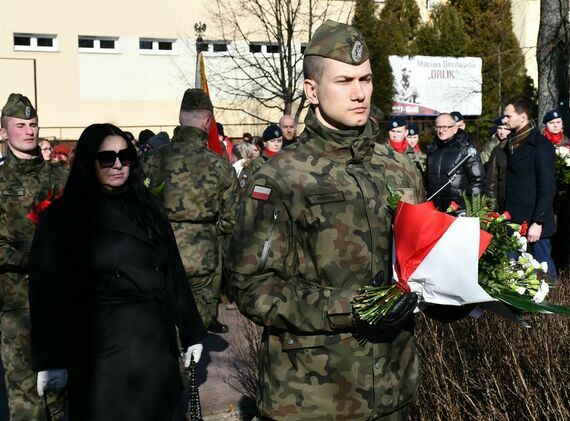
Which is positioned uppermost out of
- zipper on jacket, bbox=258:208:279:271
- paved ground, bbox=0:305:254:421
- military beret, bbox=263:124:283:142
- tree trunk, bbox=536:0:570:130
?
tree trunk, bbox=536:0:570:130

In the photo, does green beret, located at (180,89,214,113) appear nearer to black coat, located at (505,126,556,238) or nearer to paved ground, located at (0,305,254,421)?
paved ground, located at (0,305,254,421)

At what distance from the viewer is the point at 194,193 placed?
256 inches

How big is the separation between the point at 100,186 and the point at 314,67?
1.53m

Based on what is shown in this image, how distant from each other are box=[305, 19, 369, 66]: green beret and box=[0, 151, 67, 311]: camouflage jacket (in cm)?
305

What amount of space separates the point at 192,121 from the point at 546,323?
124 inches

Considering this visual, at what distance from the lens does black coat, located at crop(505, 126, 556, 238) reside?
30.0ft

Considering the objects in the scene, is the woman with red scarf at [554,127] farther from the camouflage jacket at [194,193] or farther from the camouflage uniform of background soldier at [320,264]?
the camouflage uniform of background soldier at [320,264]

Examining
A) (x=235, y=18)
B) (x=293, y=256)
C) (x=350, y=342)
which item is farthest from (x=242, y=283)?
(x=235, y=18)

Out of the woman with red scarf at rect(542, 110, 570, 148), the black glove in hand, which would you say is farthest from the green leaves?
the woman with red scarf at rect(542, 110, 570, 148)

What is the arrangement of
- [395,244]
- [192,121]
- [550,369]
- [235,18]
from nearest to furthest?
1. [395,244]
2. [550,369]
3. [192,121]
4. [235,18]

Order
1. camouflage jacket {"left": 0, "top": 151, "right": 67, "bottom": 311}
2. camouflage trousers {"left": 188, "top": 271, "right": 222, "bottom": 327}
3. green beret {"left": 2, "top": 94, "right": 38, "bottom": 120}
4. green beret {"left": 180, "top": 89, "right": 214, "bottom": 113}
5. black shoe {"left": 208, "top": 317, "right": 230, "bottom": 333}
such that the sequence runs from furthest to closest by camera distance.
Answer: black shoe {"left": 208, "top": 317, "right": 230, "bottom": 333}, green beret {"left": 180, "top": 89, "right": 214, "bottom": 113}, camouflage trousers {"left": 188, "top": 271, "right": 222, "bottom": 327}, green beret {"left": 2, "top": 94, "right": 38, "bottom": 120}, camouflage jacket {"left": 0, "top": 151, "right": 67, "bottom": 311}

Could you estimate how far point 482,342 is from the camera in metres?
5.23

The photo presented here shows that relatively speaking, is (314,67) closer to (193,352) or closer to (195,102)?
(193,352)

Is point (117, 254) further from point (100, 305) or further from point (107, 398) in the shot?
point (107, 398)
